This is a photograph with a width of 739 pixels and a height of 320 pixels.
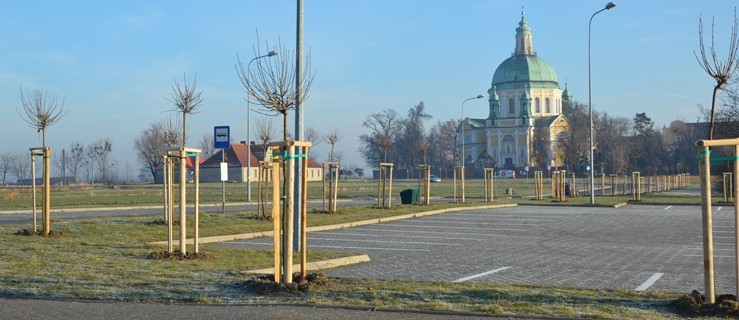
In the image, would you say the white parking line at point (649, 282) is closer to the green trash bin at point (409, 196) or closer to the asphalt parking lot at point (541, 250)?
the asphalt parking lot at point (541, 250)

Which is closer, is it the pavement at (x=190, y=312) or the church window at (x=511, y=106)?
the pavement at (x=190, y=312)

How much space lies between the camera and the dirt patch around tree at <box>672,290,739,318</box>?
8.01 metres

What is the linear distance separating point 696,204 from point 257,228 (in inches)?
1034

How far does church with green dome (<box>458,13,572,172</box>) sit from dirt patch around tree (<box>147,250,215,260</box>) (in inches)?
4588

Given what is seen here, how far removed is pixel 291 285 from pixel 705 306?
457cm

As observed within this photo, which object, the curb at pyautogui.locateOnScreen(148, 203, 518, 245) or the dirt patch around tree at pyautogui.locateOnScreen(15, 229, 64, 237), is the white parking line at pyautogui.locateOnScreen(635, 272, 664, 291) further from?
the dirt patch around tree at pyautogui.locateOnScreen(15, 229, 64, 237)

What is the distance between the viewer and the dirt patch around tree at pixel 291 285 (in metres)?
9.45

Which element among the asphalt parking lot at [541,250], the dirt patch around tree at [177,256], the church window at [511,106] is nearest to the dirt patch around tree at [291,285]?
the asphalt parking lot at [541,250]

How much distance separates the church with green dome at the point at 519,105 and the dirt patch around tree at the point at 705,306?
393ft

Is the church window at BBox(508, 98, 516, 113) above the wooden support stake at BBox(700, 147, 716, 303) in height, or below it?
above

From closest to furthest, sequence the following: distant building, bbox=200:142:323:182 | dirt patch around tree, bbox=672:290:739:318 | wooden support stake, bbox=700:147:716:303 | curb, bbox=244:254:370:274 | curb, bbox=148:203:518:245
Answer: dirt patch around tree, bbox=672:290:739:318 → wooden support stake, bbox=700:147:716:303 → curb, bbox=244:254:370:274 → curb, bbox=148:203:518:245 → distant building, bbox=200:142:323:182

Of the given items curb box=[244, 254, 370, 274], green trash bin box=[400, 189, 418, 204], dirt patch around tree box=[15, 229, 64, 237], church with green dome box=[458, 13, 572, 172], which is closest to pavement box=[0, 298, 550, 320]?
curb box=[244, 254, 370, 274]

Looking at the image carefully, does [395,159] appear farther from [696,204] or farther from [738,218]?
[738,218]

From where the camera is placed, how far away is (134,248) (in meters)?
14.2
